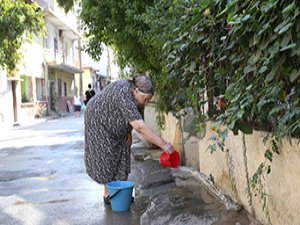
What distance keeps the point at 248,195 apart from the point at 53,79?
2817cm

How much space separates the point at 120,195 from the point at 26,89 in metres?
20.9

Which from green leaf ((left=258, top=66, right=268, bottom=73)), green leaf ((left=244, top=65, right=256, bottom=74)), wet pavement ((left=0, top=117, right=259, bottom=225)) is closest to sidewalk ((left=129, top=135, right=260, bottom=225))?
wet pavement ((left=0, top=117, right=259, bottom=225))

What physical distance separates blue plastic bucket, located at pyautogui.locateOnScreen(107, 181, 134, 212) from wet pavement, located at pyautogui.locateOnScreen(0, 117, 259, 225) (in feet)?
0.29

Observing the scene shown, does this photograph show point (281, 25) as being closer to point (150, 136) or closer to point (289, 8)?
point (289, 8)

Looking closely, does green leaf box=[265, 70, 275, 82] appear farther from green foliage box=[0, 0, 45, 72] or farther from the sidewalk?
green foliage box=[0, 0, 45, 72]

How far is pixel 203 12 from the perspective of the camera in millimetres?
3848

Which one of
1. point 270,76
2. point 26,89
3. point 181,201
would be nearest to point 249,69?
point 270,76

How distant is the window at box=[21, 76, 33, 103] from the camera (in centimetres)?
2392

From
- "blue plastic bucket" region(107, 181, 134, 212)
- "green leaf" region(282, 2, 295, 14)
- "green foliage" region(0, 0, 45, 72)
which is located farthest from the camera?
"green foliage" region(0, 0, 45, 72)

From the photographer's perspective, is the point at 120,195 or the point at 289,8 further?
the point at 120,195

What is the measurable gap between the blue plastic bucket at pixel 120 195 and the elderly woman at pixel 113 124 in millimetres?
190

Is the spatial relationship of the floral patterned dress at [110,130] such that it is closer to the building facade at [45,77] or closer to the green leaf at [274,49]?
the green leaf at [274,49]

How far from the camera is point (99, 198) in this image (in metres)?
5.64

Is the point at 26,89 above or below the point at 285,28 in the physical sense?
below
